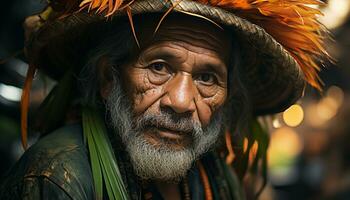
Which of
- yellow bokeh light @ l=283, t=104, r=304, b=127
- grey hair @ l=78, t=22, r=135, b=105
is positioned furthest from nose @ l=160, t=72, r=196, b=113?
yellow bokeh light @ l=283, t=104, r=304, b=127

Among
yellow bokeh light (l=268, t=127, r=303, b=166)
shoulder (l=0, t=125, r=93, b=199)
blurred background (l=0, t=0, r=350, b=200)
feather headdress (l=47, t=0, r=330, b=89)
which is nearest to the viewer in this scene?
shoulder (l=0, t=125, r=93, b=199)

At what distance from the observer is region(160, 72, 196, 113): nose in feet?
8.42

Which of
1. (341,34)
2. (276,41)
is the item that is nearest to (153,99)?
(276,41)

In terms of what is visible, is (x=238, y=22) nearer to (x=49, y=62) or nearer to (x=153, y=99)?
(x=153, y=99)

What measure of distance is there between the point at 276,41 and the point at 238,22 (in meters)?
0.25

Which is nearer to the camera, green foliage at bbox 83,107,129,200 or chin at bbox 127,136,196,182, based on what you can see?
green foliage at bbox 83,107,129,200

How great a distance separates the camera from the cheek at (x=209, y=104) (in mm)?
2689

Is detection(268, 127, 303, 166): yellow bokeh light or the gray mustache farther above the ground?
the gray mustache

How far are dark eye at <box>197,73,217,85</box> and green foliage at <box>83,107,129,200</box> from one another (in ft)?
1.47

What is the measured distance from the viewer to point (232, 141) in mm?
3266

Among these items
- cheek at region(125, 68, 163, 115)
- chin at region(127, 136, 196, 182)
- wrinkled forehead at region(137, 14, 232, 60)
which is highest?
wrinkled forehead at region(137, 14, 232, 60)

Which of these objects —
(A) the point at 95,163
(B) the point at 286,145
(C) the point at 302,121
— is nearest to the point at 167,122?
(A) the point at 95,163

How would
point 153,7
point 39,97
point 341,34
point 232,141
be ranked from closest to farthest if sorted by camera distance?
point 153,7
point 232,141
point 39,97
point 341,34

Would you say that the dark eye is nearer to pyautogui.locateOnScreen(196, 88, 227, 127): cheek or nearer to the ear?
pyautogui.locateOnScreen(196, 88, 227, 127): cheek
